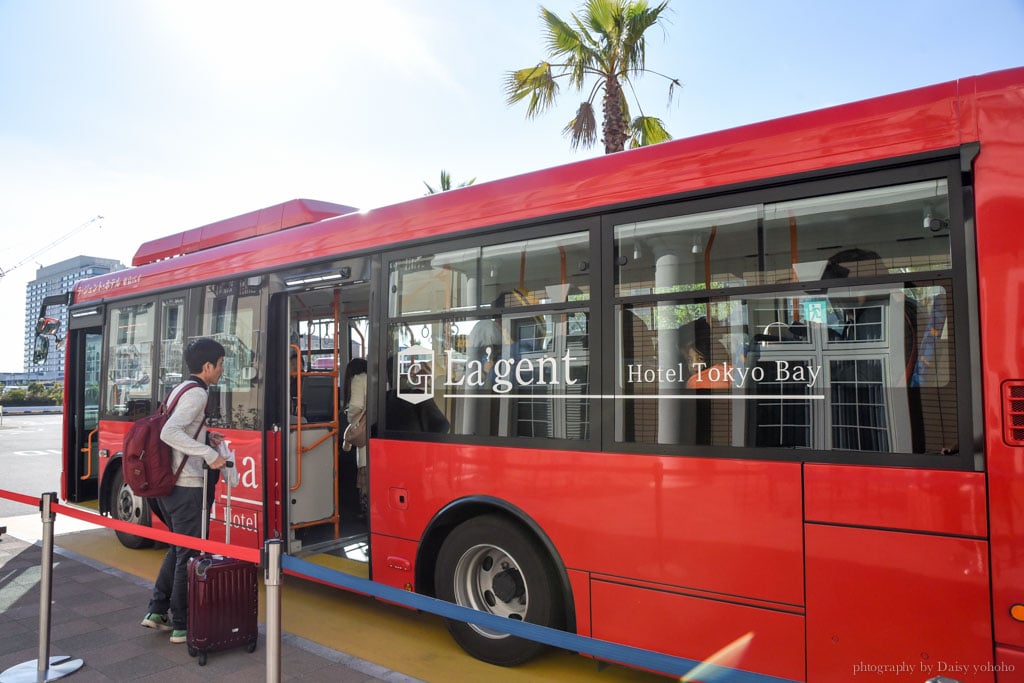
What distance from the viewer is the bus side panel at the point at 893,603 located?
2820 millimetres

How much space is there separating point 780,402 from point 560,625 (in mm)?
1771

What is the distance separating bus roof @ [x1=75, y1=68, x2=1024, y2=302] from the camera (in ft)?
10.0

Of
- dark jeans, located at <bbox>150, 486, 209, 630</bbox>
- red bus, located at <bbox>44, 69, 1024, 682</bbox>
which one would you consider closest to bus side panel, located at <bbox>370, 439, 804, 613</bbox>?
red bus, located at <bbox>44, 69, 1024, 682</bbox>

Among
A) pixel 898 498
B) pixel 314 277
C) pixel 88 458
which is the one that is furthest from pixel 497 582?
pixel 88 458

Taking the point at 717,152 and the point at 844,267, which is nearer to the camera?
the point at 844,267

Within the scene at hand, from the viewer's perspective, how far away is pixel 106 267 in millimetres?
79312

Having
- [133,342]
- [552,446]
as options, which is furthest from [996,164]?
[133,342]

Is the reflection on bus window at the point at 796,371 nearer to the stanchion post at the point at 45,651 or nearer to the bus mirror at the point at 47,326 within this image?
the stanchion post at the point at 45,651

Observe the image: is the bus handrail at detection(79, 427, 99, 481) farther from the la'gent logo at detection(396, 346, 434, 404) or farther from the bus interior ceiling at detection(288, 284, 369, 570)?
the la'gent logo at detection(396, 346, 434, 404)

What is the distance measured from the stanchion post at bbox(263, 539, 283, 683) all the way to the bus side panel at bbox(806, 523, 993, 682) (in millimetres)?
2334

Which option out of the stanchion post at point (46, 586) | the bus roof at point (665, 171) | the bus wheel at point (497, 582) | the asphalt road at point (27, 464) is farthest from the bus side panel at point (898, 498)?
the asphalt road at point (27, 464)

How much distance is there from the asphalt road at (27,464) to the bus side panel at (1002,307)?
915 cm

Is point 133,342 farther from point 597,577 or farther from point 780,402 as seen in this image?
point 780,402

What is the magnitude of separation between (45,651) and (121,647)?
1.78 ft
